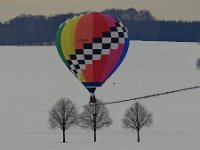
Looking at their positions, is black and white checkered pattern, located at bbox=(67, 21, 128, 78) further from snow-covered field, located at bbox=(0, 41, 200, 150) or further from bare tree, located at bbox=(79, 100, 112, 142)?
bare tree, located at bbox=(79, 100, 112, 142)

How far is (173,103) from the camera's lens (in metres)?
91.7

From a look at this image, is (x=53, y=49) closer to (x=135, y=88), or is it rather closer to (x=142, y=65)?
(x=142, y=65)

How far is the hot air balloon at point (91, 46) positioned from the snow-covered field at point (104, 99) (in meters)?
6.71

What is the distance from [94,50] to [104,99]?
46.4 m

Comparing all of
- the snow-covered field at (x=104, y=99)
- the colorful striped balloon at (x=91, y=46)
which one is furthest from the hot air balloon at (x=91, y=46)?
the snow-covered field at (x=104, y=99)

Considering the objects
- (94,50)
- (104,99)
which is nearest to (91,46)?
(94,50)

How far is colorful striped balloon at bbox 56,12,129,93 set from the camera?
169ft

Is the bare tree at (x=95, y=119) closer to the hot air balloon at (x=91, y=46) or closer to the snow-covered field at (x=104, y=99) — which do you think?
the snow-covered field at (x=104, y=99)

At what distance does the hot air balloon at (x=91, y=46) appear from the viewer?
51.7 metres

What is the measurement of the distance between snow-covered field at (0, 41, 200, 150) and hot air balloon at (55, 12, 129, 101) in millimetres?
6714

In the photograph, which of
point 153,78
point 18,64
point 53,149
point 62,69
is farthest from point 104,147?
point 18,64

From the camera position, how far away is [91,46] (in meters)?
51.7

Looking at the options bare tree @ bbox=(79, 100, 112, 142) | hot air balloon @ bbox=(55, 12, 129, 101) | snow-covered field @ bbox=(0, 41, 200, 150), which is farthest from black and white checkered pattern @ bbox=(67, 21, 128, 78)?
bare tree @ bbox=(79, 100, 112, 142)

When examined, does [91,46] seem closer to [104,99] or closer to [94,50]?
[94,50]
